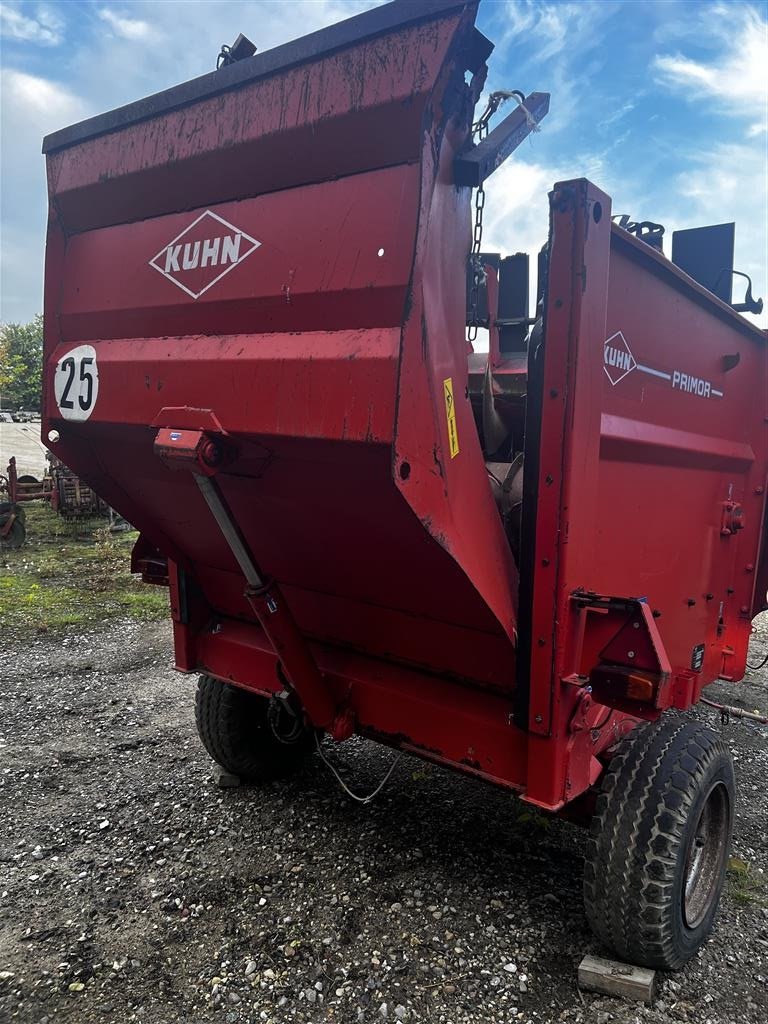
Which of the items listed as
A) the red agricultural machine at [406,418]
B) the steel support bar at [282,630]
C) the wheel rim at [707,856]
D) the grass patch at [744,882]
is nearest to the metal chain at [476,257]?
the red agricultural machine at [406,418]

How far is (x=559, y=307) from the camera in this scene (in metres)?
2.03

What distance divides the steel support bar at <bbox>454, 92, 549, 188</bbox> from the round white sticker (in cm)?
143

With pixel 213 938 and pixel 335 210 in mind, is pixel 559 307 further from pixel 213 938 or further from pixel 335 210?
pixel 213 938

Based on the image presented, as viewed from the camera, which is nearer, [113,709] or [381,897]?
[381,897]

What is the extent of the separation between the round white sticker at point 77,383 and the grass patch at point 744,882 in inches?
127

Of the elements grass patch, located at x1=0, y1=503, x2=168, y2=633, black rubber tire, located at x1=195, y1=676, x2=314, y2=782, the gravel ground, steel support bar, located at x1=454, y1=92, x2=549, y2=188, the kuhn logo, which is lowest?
the gravel ground

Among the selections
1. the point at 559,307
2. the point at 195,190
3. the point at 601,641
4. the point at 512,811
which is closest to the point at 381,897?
the point at 512,811

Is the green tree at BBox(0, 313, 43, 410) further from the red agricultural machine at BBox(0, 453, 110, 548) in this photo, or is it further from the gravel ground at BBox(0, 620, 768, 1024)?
the gravel ground at BBox(0, 620, 768, 1024)

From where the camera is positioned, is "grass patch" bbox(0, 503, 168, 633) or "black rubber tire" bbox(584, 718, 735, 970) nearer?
"black rubber tire" bbox(584, 718, 735, 970)

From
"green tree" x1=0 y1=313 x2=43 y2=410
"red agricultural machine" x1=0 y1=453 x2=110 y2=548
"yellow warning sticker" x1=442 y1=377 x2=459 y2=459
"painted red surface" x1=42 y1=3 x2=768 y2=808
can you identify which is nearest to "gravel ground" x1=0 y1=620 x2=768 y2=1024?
"painted red surface" x1=42 y1=3 x2=768 y2=808

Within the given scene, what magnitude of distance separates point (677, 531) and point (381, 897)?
1967mm

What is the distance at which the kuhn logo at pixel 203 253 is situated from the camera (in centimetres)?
220

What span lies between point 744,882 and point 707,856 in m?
0.49

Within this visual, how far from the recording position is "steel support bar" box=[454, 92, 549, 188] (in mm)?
2012
